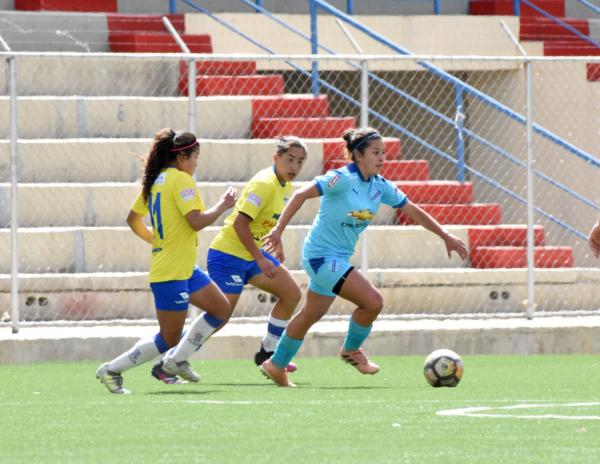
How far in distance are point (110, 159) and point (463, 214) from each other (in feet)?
11.7

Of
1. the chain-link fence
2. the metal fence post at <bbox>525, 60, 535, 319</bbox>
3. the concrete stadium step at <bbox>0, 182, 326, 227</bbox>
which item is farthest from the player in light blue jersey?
the concrete stadium step at <bbox>0, 182, 326, 227</bbox>

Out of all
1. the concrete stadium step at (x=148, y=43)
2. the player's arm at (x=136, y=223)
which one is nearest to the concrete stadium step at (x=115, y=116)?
the concrete stadium step at (x=148, y=43)

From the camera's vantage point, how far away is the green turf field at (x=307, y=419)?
715 cm

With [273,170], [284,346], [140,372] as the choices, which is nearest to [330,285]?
[284,346]

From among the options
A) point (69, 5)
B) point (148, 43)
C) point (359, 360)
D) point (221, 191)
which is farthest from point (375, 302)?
point (69, 5)

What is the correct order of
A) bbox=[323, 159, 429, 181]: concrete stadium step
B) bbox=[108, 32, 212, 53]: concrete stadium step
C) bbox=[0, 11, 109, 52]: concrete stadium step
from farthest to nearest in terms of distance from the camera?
bbox=[108, 32, 212, 53]: concrete stadium step < bbox=[0, 11, 109, 52]: concrete stadium step < bbox=[323, 159, 429, 181]: concrete stadium step

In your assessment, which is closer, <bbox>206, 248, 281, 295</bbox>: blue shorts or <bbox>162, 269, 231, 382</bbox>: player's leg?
<bbox>162, 269, 231, 382</bbox>: player's leg

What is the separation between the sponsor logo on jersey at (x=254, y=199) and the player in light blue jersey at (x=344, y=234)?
0.59m

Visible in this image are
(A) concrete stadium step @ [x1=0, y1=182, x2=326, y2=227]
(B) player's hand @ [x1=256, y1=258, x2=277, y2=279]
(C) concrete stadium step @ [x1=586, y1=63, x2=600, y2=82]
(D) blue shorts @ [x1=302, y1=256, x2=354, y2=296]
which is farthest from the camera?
(C) concrete stadium step @ [x1=586, y1=63, x2=600, y2=82]

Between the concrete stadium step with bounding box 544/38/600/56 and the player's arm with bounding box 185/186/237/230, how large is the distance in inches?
456

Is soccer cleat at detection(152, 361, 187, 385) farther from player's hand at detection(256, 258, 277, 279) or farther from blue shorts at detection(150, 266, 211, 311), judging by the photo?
player's hand at detection(256, 258, 277, 279)

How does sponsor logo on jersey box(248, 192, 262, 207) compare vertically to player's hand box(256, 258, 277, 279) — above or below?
above

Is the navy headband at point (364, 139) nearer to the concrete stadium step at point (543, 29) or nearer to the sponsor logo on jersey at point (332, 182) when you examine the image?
the sponsor logo on jersey at point (332, 182)

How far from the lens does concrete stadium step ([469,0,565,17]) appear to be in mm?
21766
